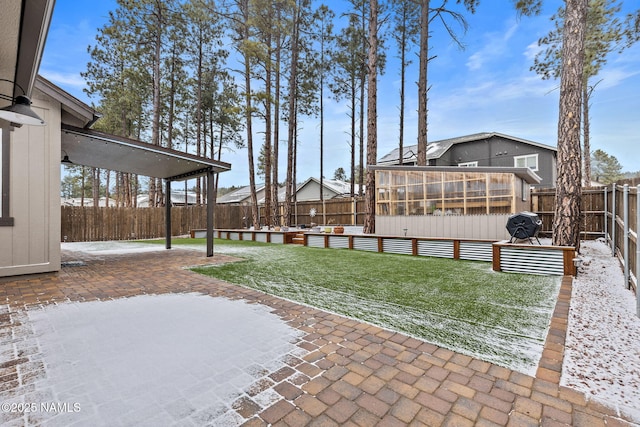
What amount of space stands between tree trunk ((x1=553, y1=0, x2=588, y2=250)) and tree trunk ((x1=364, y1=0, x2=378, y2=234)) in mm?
5105

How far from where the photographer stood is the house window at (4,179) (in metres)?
4.48

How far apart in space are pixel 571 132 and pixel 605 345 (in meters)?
5.05

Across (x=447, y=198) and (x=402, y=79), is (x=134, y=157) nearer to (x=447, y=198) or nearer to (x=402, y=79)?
(x=447, y=198)

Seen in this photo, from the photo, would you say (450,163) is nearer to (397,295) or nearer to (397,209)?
(397,209)

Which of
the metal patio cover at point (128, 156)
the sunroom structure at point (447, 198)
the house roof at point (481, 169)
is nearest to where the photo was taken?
the metal patio cover at point (128, 156)

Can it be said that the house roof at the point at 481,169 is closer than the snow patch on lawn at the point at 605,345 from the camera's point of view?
No

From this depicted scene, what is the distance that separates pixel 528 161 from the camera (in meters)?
15.2

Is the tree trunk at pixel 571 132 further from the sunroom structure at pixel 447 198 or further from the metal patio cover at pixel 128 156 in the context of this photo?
the metal patio cover at pixel 128 156

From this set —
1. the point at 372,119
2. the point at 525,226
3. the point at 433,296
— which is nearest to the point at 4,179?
the point at 433,296

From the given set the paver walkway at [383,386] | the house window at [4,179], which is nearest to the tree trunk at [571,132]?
the paver walkway at [383,386]

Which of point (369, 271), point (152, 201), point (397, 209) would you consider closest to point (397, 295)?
point (369, 271)

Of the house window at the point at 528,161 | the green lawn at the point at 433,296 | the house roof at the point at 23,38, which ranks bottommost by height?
the green lawn at the point at 433,296

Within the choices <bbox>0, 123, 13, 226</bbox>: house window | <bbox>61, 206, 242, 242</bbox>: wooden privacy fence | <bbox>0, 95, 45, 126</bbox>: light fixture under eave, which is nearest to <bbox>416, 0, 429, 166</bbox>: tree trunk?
<bbox>0, 95, 45, 126</bbox>: light fixture under eave

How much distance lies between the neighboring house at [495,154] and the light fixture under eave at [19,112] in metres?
16.6
